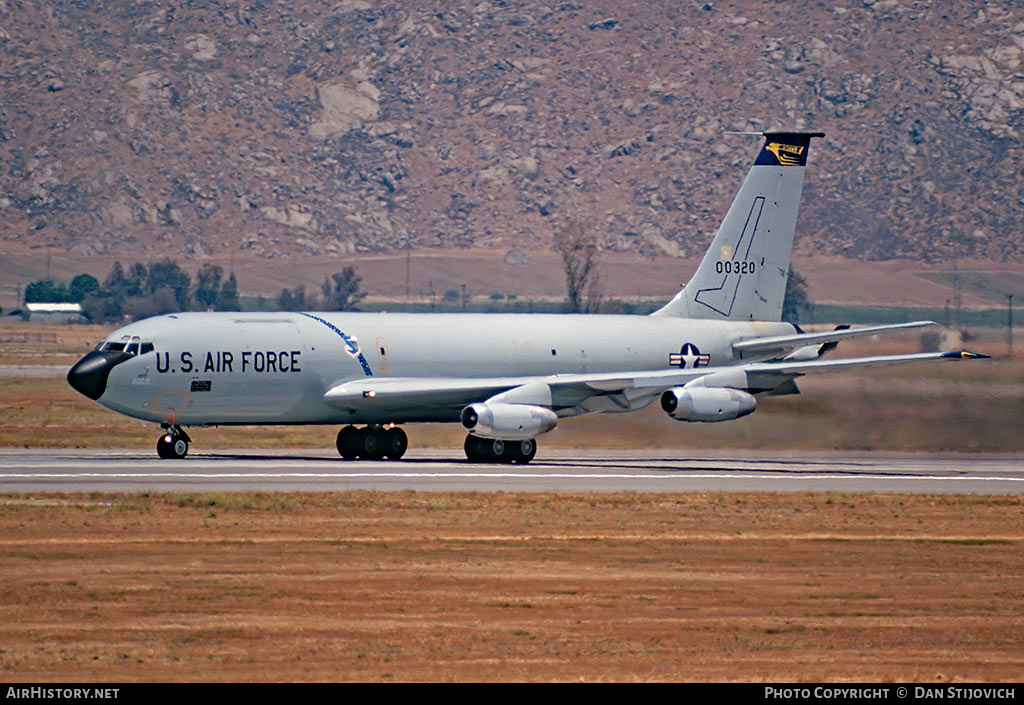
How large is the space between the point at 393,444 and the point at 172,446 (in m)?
6.63

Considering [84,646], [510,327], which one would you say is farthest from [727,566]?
[510,327]

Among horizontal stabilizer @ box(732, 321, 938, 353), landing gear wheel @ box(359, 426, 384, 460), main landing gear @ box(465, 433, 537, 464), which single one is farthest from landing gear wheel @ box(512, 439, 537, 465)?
horizontal stabilizer @ box(732, 321, 938, 353)

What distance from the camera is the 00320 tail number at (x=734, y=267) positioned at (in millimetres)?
59438

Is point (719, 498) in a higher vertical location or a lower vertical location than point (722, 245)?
lower

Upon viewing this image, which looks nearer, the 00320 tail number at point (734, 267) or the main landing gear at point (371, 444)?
the main landing gear at point (371, 444)

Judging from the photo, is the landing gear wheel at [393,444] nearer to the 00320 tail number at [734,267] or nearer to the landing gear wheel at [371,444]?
the landing gear wheel at [371,444]

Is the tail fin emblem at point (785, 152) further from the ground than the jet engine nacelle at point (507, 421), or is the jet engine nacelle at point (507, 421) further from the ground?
the tail fin emblem at point (785, 152)

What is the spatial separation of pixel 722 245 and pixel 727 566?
3280 centimetres

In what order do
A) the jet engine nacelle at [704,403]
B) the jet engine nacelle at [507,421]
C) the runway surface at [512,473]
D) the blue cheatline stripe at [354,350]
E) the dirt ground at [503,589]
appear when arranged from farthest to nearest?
the blue cheatline stripe at [354,350] → the jet engine nacelle at [704,403] → the jet engine nacelle at [507,421] → the runway surface at [512,473] → the dirt ground at [503,589]

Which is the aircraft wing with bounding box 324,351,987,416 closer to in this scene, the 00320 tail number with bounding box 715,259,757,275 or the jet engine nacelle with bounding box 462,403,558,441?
the jet engine nacelle with bounding box 462,403,558,441

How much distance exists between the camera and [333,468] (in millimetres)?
46531

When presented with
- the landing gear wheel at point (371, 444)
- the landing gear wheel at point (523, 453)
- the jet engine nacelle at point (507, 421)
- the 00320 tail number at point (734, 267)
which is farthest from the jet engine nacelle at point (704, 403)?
the 00320 tail number at point (734, 267)

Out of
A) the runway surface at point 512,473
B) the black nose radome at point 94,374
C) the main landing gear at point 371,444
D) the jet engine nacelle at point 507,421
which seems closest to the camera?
the runway surface at point 512,473
